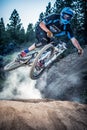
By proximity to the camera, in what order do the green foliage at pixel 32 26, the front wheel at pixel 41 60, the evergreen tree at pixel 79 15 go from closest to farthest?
1. the front wheel at pixel 41 60
2. the green foliage at pixel 32 26
3. the evergreen tree at pixel 79 15

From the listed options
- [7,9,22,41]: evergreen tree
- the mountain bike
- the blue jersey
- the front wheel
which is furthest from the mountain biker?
[7,9,22,41]: evergreen tree

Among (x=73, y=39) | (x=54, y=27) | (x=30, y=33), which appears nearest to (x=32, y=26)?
(x=30, y=33)

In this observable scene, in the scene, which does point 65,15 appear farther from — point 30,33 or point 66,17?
point 30,33

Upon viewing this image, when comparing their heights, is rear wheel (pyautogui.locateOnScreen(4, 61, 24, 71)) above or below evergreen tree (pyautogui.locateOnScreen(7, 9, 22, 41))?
below

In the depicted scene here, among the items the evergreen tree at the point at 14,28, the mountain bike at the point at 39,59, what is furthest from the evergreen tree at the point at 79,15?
the evergreen tree at the point at 14,28

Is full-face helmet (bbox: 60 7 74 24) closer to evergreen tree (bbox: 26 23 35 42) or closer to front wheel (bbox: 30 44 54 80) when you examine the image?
front wheel (bbox: 30 44 54 80)

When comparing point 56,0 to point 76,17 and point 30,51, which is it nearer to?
point 76,17

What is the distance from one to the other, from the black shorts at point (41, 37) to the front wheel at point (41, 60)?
0.19 meters

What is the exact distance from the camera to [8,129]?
4.76m

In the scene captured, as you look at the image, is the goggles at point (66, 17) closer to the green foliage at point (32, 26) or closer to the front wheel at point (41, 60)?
the green foliage at point (32, 26)

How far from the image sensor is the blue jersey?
21.0 ft

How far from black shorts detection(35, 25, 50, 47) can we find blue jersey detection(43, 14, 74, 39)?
0.22 m

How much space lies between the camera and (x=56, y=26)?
254 inches

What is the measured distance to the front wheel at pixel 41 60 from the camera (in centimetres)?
627
